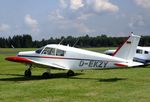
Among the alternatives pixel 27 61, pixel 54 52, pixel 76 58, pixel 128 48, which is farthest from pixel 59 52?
pixel 128 48

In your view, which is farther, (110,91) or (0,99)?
(110,91)

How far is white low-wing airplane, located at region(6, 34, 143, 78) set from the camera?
1808 cm

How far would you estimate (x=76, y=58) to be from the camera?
19047mm

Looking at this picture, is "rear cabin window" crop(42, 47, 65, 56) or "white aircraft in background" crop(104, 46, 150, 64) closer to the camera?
"rear cabin window" crop(42, 47, 65, 56)

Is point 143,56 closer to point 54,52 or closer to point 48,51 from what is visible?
point 54,52

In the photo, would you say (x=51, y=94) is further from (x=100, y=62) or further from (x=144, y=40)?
(x=144, y=40)

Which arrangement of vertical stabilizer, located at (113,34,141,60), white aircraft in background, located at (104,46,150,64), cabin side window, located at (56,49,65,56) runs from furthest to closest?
1. white aircraft in background, located at (104,46,150,64)
2. cabin side window, located at (56,49,65,56)
3. vertical stabilizer, located at (113,34,141,60)

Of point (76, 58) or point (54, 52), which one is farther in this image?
point (54, 52)

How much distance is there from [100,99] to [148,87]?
3.71m

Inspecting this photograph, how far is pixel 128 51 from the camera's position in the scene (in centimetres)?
1827

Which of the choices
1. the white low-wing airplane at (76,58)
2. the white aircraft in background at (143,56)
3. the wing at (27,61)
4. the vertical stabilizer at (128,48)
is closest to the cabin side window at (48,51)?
the white low-wing airplane at (76,58)

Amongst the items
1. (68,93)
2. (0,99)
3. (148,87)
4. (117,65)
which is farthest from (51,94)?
(117,65)

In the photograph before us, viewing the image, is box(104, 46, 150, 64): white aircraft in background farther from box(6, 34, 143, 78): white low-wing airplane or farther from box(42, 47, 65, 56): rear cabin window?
box(42, 47, 65, 56): rear cabin window

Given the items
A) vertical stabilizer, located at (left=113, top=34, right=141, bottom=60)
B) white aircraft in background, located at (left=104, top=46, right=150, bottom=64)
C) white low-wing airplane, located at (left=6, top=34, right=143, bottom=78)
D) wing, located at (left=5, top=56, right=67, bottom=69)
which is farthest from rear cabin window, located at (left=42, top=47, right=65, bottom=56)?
white aircraft in background, located at (left=104, top=46, right=150, bottom=64)
